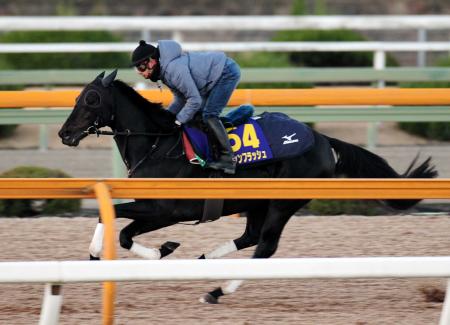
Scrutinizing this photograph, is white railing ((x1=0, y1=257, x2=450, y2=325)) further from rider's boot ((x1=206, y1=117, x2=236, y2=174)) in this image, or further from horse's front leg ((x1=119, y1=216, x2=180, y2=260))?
rider's boot ((x1=206, y1=117, x2=236, y2=174))

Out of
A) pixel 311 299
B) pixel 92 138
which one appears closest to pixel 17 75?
pixel 92 138

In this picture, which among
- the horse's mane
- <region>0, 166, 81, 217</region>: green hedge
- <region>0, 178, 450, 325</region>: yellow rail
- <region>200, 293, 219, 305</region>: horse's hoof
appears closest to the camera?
<region>0, 178, 450, 325</region>: yellow rail

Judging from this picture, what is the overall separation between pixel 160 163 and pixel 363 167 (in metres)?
1.33

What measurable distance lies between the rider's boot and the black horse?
0.31 ft

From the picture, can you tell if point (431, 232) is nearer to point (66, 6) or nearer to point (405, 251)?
point (405, 251)

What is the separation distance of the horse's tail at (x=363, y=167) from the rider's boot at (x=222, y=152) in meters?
0.79

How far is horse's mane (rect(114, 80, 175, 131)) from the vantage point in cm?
655

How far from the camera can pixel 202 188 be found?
5285 millimetres

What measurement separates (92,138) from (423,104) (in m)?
4.78

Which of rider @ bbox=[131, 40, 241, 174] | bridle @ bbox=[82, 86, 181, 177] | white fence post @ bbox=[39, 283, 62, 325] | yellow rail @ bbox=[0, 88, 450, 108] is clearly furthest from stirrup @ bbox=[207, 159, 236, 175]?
white fence post @ bbox=[39, 283, 62, 325]

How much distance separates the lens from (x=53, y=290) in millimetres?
4500

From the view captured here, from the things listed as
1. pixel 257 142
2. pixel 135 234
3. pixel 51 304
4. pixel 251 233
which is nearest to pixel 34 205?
pixel 135 234

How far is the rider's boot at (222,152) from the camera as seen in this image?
20.7ft

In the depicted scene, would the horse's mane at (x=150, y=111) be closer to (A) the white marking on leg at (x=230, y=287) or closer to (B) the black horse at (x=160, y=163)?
(B) the black horse at (x=160, y=163)
